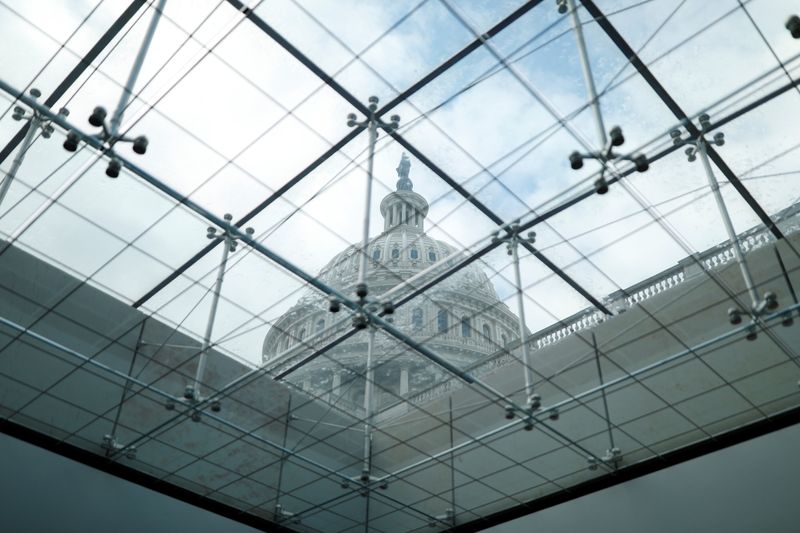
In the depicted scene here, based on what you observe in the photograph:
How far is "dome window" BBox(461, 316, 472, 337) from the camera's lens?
1727cm

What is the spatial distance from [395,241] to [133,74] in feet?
23.9

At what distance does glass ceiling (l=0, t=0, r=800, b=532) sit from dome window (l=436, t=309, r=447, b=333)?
0.42ft

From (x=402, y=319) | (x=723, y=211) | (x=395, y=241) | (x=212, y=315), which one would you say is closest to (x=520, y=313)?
(x=402, y=319)

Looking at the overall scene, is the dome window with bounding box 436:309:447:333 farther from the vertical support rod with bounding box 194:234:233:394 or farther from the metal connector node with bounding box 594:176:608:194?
the metal connector node with bounding box 594:176:608:194

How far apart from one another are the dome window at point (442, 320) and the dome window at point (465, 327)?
1.26 feet

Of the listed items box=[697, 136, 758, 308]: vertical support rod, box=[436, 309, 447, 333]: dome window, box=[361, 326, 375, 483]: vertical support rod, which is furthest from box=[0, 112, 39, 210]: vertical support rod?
box=[697, 136, 758, 308]: vertical support rod

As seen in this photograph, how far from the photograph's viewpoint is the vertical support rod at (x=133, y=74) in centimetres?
1206

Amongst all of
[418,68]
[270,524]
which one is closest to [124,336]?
[270,524]

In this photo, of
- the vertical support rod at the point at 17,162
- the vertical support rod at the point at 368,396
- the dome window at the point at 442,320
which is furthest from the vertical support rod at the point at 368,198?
the vertical support rod at the point at 17,162

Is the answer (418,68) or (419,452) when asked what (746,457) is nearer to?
(419,452)

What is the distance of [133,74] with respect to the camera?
1241 centimetres

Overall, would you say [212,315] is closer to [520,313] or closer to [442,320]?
[442,320]

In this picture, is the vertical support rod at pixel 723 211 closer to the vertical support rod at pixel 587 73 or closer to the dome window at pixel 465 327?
the vertical support rod at pixel 587 73

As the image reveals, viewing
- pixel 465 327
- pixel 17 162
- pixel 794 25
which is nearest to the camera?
pixel 794 25
